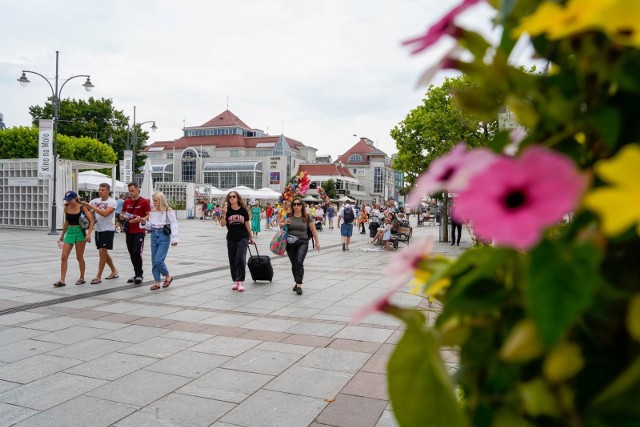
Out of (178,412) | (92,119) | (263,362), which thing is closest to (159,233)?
(263,362)

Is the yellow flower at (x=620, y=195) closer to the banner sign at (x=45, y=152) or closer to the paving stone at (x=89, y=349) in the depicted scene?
the paving stone at (x=89, y=349)

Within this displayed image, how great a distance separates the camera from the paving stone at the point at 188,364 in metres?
4.61

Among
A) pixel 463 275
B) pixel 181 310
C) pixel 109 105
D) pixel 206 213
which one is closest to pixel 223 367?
pixel 181 310

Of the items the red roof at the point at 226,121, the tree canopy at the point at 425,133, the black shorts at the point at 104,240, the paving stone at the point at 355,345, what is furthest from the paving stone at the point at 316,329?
the red roof at the point at 226,121

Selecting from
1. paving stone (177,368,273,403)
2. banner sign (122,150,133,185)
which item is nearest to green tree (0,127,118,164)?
banner sign (122,150,133,185)

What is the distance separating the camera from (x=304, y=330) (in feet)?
20.3

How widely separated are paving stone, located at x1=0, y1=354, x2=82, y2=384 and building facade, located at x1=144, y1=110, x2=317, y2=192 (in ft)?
276

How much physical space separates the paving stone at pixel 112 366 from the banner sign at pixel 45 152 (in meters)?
18.7

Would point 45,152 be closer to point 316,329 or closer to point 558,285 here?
point 316,329

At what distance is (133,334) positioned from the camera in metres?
5.90

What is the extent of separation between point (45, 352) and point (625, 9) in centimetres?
581

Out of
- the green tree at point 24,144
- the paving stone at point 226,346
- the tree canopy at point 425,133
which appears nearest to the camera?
the paving stone at point 226,346

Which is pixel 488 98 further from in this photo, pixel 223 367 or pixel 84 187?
pixel 84 187

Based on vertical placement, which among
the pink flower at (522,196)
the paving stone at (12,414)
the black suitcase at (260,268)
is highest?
the pink flower at (522,196)
